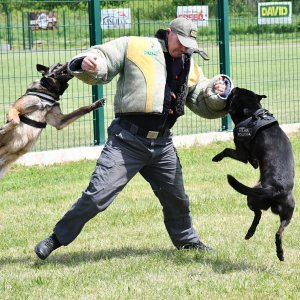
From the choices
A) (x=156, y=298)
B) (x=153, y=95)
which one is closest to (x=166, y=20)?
(x=153, y=95)

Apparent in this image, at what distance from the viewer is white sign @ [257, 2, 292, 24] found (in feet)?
45.0

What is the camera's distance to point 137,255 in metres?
6.69

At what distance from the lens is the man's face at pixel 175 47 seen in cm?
596

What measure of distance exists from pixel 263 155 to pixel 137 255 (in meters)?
1.43

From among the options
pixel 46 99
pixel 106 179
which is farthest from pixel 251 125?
pixel 46 99

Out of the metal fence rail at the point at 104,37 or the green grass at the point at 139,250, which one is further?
the metal fence rail at the point at 104,37

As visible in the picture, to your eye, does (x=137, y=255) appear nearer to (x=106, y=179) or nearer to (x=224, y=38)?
(x=106, y=179)

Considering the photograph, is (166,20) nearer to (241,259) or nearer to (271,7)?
(271,7)

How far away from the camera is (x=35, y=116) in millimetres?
7355

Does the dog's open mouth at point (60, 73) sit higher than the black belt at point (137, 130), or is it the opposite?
the dog's open mouth at point (60, 73)

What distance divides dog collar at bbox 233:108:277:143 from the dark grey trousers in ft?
1.92

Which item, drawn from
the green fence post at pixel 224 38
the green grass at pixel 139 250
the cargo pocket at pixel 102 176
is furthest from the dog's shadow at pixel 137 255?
Result: the green fence post at pixel 224 38

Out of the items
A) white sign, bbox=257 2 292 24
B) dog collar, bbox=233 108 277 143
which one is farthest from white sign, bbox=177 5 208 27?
dog collar, bbox=233 108 277 143

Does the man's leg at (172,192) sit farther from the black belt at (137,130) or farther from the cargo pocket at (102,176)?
the cargo pocket at (102,176)
